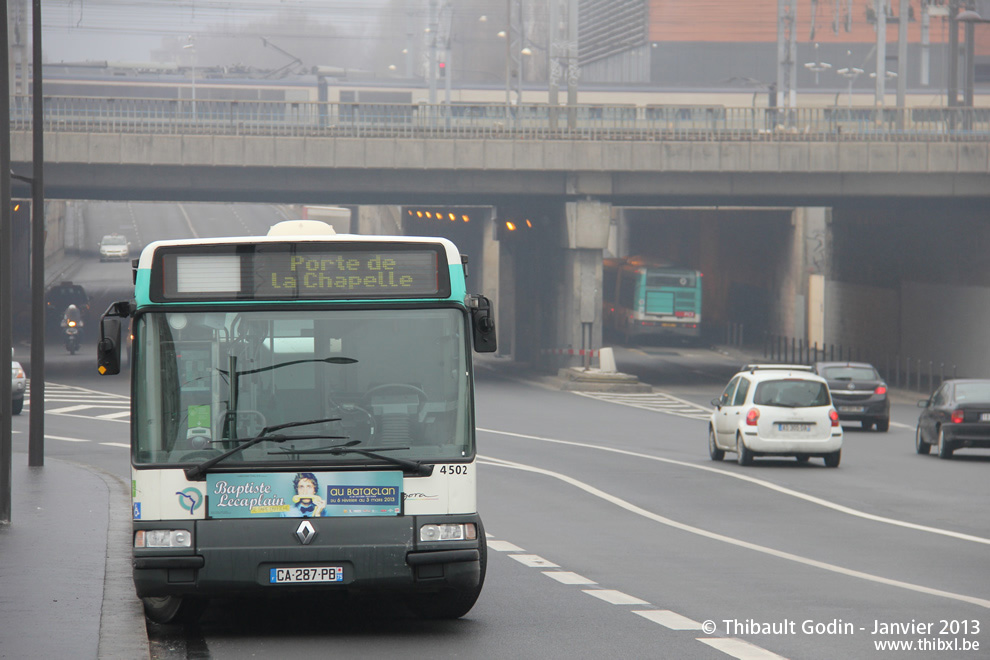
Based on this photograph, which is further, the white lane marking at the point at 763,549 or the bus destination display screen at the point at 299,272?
the white lane marking at the point at 763,549

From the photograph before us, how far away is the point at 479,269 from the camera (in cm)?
7244

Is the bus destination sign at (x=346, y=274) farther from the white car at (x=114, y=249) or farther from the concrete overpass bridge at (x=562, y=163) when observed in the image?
the white car at (x=114, y=249)

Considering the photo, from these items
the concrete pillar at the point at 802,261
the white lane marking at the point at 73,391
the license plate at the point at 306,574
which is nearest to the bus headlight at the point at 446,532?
the license plate at the point at 306,574

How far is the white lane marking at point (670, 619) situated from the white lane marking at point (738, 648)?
467mm

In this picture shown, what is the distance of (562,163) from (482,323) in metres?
36.6

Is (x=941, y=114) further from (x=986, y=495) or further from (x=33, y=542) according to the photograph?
(x=33, y=542)

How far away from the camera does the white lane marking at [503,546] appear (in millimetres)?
13590

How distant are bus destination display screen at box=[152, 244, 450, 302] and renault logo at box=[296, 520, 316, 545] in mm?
1384

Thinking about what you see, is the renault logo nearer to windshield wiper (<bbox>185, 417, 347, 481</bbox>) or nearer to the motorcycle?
windshield wiper (<bbox>185, 417, 347, 481</bbox>)

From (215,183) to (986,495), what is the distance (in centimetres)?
3045

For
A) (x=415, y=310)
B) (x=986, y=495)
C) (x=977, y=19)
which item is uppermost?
(x=977, y=19)

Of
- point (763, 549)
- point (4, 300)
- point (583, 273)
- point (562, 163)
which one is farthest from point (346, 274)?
Result: point (583, 273)

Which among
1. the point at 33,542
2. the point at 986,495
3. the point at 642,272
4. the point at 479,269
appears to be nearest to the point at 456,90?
the point at 479,269

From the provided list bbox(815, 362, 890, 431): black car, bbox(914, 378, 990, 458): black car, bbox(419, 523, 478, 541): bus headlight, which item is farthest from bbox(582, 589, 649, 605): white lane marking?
bbox(815, 362, 890, 431): black car
